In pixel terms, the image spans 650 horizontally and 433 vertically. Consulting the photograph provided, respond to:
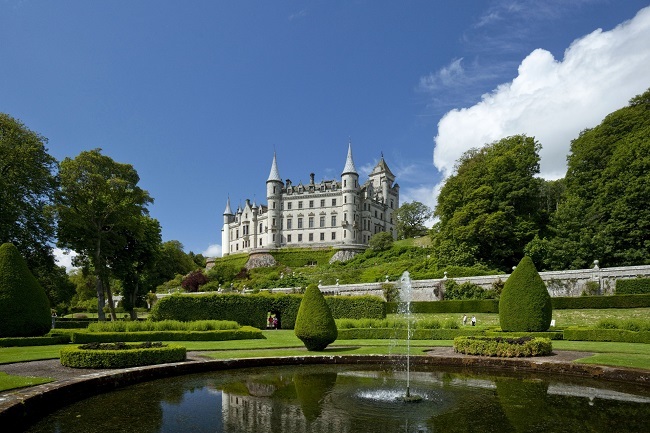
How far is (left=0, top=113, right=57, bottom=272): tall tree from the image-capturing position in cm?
2545

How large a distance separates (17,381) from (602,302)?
28.0 m

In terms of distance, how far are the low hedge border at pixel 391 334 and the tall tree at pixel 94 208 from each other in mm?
17731

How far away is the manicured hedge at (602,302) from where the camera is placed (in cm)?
2528

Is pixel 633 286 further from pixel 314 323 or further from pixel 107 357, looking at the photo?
pixel 107 357

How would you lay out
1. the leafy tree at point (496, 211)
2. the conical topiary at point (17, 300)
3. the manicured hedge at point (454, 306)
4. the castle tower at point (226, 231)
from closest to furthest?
the conical topiary at point (17, 300), the manicured hedge at point (454, 306), the leafy tree at point (496, 211), the castle tower at point (226, 231)

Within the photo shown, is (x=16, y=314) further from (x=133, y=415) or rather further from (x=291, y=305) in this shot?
(x=291, y=305)

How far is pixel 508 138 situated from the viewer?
47406 millimetres

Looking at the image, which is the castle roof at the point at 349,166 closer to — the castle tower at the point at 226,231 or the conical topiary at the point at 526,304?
the castle tower at the point at 226,231

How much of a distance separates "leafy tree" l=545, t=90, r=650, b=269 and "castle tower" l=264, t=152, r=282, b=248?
180 feet

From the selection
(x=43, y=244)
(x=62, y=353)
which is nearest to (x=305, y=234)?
(x=43, y=244)

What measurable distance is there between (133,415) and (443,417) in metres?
5.30

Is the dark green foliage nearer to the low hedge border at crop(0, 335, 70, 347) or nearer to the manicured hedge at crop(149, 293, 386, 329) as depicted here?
the manicured hedge at crop(149, 293, 386, 329)

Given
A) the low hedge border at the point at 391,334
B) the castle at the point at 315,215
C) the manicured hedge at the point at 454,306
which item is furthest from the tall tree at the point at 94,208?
the castle at the point at 315,215

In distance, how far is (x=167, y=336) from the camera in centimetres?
2102
